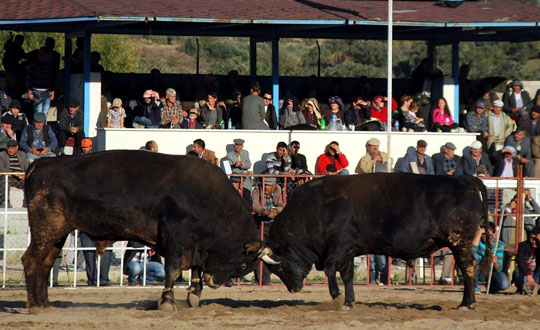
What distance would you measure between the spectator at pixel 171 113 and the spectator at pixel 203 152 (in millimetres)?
1644

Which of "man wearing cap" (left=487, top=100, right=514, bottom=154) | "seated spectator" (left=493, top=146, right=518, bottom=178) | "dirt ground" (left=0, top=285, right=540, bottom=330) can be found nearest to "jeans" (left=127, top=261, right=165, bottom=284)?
"dirt ground" (left=0, top=285, right=540, bottom=330)

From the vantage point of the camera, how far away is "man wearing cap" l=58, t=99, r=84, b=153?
19.1m

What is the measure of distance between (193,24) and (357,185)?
9.04 metres

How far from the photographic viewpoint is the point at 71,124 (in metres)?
19.2

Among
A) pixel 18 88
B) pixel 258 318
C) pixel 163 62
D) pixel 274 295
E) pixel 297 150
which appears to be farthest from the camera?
pixel 163 62

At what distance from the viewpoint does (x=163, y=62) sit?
47.4m

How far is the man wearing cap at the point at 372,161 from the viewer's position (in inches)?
730

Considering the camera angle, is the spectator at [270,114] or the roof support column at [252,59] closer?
the spectator at [270,114]

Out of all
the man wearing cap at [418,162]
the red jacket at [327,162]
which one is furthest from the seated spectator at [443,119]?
the red jacket at [327,162]

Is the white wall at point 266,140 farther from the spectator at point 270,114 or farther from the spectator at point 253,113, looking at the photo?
the spectator at point 270,114

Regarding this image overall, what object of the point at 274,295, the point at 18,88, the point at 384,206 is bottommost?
the point at 274,295

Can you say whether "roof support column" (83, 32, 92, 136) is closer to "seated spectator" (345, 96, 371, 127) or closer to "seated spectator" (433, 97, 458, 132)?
"seated spectator" (345, 96, 371, 127)

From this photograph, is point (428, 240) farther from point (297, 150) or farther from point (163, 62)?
point (163, 62)

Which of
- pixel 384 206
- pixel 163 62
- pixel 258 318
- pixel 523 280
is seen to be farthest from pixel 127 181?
pixel 163 62
